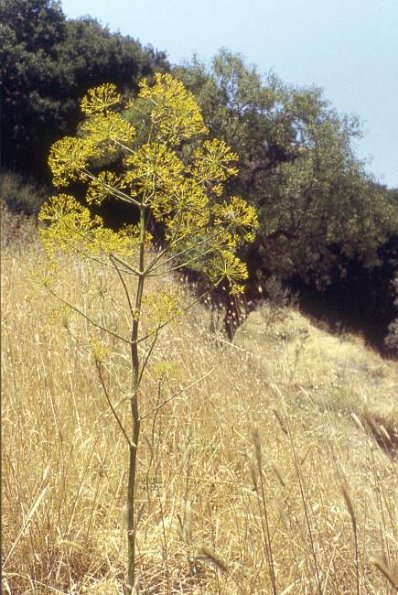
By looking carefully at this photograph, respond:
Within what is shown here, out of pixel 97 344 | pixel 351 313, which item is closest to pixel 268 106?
pixel 97 344

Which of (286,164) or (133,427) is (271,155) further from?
(133,427)

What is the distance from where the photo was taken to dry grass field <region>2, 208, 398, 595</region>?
201cm

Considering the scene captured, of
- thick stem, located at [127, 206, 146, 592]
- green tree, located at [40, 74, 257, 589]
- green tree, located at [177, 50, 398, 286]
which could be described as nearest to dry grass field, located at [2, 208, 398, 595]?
thick stem, located at [127, 206, 146, 592]

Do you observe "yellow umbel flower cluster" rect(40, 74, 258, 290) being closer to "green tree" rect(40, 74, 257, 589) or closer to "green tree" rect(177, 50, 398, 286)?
"green tree" rect(40, 74, 257, 589)

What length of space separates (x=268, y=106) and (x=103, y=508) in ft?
32.4

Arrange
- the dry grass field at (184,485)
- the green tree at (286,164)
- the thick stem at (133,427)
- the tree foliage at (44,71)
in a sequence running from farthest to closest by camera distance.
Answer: the tree foliage at (44,71) → the green tree at (286,164) → the dry grass field at (184,485) → the thick stem at (133,427)

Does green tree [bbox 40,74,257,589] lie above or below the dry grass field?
above

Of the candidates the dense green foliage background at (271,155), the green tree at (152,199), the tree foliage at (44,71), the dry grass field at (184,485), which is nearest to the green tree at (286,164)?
the dense green foliage background at (271,155)

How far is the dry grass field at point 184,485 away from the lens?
2.01 m

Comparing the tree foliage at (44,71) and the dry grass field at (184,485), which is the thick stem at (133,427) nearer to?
the dry grass field at (184,485)

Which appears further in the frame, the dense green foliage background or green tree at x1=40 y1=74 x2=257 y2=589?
the dense green foliage background

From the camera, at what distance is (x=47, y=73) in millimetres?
16172

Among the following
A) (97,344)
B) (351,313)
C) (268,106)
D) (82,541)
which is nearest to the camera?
(97,344)

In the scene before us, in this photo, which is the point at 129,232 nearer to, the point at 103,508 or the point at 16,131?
the point at 103,508
